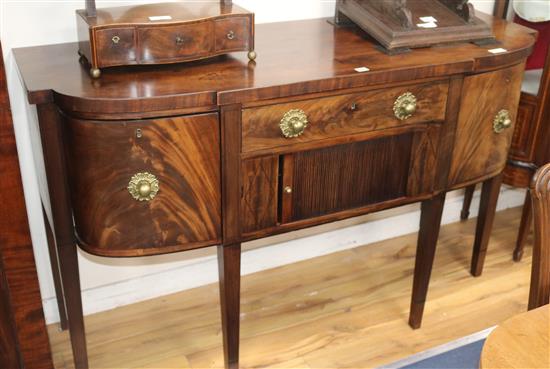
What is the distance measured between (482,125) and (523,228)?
796 millimetres

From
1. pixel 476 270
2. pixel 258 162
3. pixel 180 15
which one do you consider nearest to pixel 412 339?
pixel 476 270

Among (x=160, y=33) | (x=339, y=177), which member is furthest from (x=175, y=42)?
(x=339, y=177)

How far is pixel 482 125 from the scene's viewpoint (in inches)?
78.0

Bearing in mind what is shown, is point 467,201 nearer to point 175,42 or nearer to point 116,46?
→ point 175,42

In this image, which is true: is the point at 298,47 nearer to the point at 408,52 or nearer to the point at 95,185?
the point at 408,52

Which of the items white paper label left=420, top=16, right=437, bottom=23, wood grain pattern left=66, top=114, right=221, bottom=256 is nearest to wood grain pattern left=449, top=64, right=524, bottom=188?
white paper label left=420, top=16, right=437, bottom=23

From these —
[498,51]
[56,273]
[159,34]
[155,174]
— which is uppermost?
[159,34]

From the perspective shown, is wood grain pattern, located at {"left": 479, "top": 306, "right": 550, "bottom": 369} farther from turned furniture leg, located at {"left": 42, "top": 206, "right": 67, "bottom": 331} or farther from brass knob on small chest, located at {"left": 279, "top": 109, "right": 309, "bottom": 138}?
turned furniture leg, located at {"left": 42, "top": 206, "right": 67, "bottom": 331}

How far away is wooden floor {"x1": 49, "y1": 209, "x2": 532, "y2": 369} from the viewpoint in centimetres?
214

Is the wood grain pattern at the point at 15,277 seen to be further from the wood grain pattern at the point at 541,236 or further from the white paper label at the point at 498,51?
the white paper label at the point at 498,51

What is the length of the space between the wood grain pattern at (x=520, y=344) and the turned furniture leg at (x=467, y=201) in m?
1.87

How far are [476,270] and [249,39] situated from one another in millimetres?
1363

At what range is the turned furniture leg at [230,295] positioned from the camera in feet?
5.78

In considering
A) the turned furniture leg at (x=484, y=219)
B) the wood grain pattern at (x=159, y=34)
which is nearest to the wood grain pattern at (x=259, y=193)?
the wood grain pattern at (x=159, y=34)
